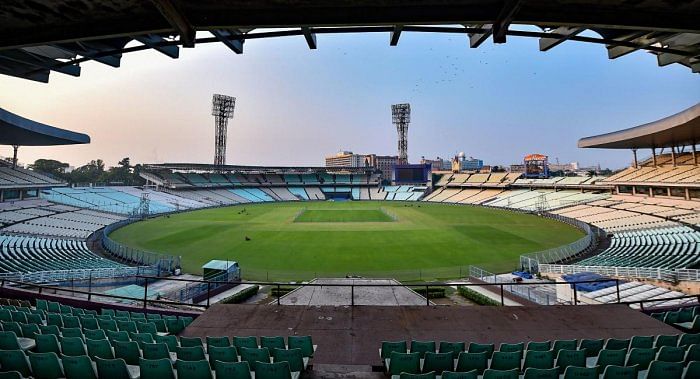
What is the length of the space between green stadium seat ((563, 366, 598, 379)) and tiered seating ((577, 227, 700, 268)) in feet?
66.9

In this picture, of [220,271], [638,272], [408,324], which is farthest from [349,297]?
[638,272]

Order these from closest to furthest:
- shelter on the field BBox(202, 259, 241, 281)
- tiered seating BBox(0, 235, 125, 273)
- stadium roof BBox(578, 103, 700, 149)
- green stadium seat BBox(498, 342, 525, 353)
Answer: green stadium seat BBox(498, 342, 525, 353)
shelter on the field BBox(202, 259, 241, 281)
tiered seating BBox(0, 235, 125, 273)
stadium roof BBox(578, 103, 700, 149)

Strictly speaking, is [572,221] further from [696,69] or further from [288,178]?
[288,178]

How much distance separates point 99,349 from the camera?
4902mm

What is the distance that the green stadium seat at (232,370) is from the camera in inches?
161

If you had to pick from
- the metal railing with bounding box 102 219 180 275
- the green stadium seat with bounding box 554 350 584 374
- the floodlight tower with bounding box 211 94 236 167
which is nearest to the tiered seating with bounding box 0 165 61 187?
the metal railing with bounding box 102 219 180 275

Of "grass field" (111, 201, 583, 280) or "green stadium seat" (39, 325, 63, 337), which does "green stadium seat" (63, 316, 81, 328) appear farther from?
"grass field" (111, 201, 583, 280)

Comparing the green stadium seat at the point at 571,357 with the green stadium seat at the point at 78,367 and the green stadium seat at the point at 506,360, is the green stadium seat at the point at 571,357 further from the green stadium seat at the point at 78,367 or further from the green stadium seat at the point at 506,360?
the green stadium seat at the point at 78,367

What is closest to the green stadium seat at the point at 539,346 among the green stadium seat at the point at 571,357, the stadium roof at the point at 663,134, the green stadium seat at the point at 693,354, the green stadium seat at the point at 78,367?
the green stadium seat at the point at 571,357

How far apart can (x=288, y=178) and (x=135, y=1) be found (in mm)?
100147

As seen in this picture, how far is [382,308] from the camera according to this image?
772cm

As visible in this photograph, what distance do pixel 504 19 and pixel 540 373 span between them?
16.4 feet

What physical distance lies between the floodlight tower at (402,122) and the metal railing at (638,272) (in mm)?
85770

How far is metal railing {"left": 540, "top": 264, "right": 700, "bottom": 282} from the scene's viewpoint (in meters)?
15.3
